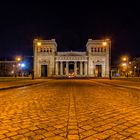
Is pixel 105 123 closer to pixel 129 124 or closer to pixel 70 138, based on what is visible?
pixel 129 124

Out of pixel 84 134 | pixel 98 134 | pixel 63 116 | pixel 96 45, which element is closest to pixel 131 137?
pixel 98 134

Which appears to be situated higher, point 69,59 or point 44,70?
point 69,59

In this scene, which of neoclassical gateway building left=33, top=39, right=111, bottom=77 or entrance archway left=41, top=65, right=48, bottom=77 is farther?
entrance archway left=41, top=65, right=48, bottom=77

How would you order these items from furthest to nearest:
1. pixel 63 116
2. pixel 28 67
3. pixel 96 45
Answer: pixel 28 67 → pixel 96 45 → pixel 63 116

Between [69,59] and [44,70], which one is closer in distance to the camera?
[44,70]

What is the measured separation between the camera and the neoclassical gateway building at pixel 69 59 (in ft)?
348

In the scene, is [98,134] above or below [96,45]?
below

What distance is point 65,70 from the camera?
11256 cm

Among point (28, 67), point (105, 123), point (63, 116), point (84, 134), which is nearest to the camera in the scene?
point (84, 134)

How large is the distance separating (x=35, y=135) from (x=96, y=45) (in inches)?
4091

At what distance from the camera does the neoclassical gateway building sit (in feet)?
348

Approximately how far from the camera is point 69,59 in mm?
108250

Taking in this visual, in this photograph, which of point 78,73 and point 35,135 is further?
point 78,73

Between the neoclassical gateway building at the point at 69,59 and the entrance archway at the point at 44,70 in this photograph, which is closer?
the neoclassical gateway building at the point at 69,59
